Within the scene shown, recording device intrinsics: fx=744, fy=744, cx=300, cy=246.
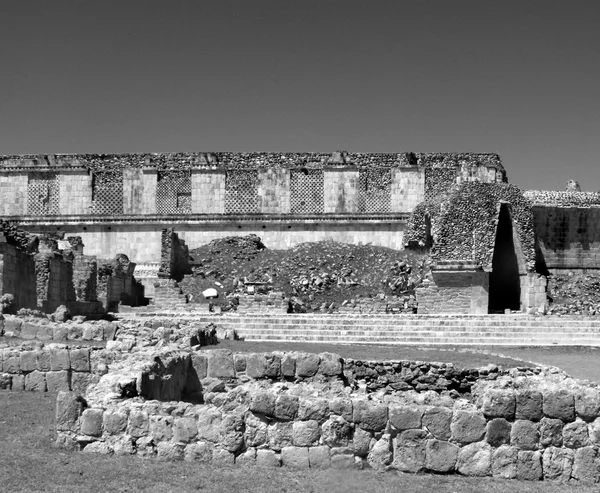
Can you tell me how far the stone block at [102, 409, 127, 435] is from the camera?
7121 mm

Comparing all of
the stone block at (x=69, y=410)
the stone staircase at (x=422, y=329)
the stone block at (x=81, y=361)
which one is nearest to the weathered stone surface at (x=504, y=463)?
the stone block at (x=69, y=410)

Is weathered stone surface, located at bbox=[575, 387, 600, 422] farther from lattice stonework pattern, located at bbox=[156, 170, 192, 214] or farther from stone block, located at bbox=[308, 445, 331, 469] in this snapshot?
lattice stonework pattern, located at bbox=[156, 170, 192, 214]

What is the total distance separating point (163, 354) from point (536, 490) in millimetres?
5467

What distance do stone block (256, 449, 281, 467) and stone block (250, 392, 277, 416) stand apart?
36 cm

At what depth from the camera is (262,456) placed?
278 inches

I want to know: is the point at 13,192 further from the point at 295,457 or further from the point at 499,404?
the point at 499,404

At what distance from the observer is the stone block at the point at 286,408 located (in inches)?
280

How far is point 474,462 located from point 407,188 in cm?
3539

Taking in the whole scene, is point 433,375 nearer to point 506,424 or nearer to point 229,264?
point 506,424

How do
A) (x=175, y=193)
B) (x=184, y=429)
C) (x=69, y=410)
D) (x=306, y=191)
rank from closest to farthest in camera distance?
(x=184, y=429) → (x=69, y=410) → (x=306, y=191) → (x=175, y=193)

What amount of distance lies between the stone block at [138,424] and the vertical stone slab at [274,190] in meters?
34.6

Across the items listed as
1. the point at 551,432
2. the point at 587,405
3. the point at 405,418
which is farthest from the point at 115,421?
the point at 587,405

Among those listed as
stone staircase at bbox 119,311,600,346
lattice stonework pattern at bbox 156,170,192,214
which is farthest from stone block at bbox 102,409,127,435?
lattice stonework pattern at bbox 156,170,192,214

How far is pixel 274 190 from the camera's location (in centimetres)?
4181
